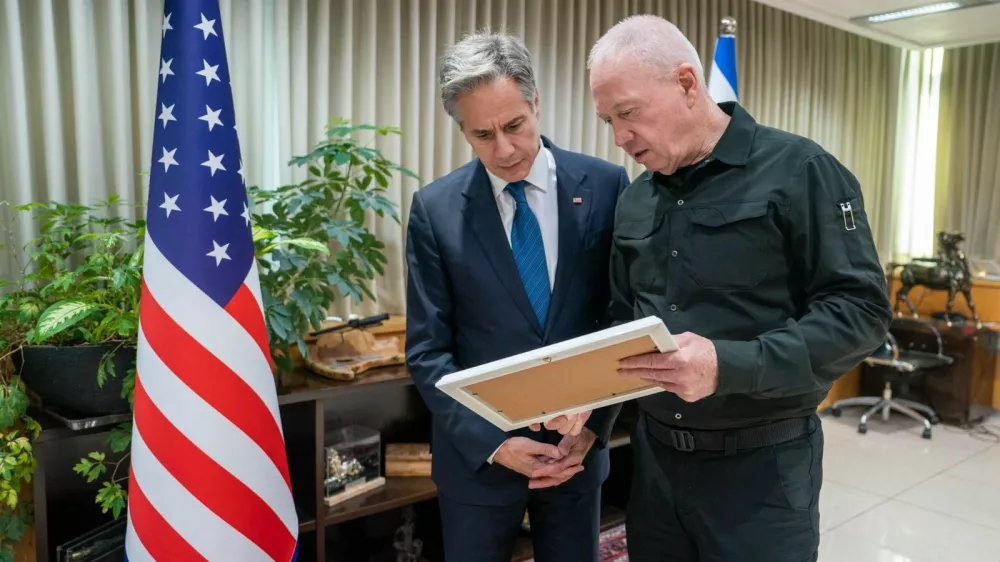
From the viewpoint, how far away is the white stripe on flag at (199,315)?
1.53m

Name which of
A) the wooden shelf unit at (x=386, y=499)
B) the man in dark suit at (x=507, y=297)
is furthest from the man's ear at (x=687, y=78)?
the wooden shelf unit at (x=386, y=499)

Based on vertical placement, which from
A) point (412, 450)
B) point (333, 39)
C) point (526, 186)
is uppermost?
point (333, 39)

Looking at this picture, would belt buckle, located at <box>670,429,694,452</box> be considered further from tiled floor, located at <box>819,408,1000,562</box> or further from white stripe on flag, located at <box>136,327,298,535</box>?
tiled floor, located at <box>819,408,1000,562</box>

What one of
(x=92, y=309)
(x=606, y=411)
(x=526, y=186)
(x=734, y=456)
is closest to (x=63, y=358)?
(x=92, y=309)

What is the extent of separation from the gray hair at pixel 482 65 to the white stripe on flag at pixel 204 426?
2.69 feet

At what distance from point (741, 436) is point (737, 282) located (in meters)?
0.28

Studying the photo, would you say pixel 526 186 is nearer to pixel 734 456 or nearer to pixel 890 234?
pixel 734 456

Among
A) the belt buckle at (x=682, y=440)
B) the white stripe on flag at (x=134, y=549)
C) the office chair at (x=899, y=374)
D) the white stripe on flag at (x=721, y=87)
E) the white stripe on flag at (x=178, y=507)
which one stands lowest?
the office chair at (x=899, y=374)

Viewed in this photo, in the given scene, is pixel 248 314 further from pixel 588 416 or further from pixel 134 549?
pixel 588 416

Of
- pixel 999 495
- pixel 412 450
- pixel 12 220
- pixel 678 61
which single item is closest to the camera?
pixel 678 61

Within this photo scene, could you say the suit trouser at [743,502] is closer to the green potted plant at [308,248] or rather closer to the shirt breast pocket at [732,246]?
the shirt breast pocket at [732,246]

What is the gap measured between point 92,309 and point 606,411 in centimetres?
115

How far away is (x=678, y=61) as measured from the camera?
1.26m

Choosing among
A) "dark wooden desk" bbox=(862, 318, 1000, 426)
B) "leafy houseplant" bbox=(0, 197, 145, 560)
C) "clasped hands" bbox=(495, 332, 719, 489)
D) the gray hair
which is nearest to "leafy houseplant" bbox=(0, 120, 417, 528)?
"leafy houseplant" bbox=(0, 197, 145, 560)
